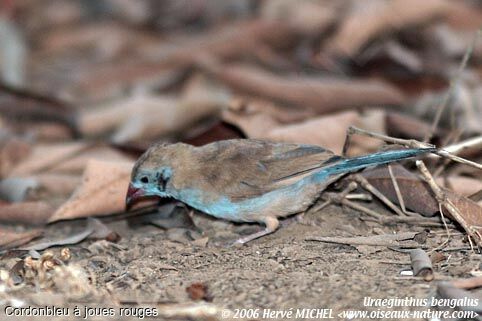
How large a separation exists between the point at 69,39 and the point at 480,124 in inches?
211

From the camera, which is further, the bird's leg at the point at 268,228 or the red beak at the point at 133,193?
the red beak at the point at 133,193

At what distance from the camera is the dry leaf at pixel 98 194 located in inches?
219

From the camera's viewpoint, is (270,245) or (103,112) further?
(103,112)

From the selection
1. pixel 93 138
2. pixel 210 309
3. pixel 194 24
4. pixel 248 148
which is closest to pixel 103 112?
pixel 93 138

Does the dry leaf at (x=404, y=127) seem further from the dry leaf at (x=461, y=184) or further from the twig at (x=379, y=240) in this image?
the twig at (x=379, y=240)

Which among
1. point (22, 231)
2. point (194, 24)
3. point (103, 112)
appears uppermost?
point (194, 24)

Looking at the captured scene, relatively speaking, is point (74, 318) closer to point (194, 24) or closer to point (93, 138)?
point (93, 138)

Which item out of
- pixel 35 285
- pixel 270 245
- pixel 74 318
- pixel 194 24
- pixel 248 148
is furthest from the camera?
pixel 194 24

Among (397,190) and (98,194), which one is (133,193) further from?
(397,190)

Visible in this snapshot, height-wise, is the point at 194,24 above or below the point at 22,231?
above

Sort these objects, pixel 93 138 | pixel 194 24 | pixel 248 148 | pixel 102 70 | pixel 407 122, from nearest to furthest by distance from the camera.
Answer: pixel 248 148
pixel 407 122
pixel 93 138
pixel 102 70
pixel 194 24

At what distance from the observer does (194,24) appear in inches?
399

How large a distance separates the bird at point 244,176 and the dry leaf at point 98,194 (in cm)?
26

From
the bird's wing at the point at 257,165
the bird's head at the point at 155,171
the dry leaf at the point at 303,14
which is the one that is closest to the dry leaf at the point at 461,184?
the bird's wing at the point at 257,165
